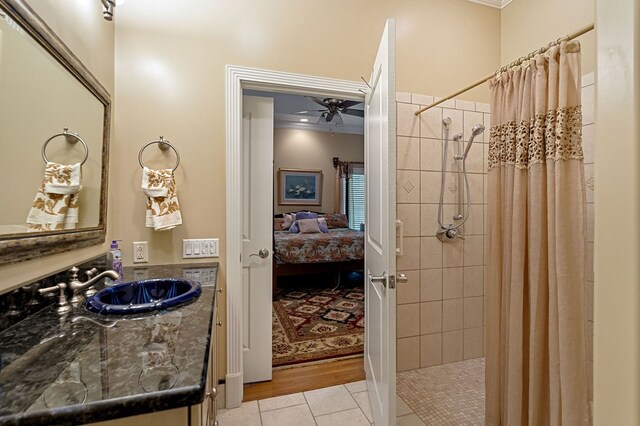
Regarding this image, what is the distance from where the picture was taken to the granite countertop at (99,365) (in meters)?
0.57

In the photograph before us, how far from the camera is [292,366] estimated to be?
2270 mm

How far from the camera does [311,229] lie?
4918 mm

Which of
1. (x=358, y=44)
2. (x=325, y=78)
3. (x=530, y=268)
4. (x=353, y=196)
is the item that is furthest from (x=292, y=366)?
(x=353, y=196)

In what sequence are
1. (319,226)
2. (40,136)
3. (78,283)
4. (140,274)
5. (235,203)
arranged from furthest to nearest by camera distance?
(319,226)
(235,203)
(140,274)
(78,283)
(40,136)

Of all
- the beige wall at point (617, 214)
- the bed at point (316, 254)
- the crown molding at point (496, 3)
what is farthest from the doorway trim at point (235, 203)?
the bed at point (316, 254)

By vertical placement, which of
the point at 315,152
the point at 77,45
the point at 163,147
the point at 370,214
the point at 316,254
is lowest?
the point at 316,254

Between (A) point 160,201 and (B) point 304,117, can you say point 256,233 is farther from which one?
(B) point 304,117

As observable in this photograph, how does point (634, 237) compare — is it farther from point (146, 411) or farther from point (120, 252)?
point (120, 252)

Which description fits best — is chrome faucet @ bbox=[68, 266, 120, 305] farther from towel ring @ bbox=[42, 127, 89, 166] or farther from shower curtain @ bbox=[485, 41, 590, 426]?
shower curtain @ bbox=[485, 41, 590, 426]

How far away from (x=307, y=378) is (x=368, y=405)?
50cm

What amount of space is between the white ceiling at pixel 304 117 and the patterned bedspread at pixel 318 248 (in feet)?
6.85

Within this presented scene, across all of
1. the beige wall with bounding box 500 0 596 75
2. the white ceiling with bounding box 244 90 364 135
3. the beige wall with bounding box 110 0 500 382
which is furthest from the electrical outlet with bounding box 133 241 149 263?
the white ceiling with bounding box 244 90 364 135

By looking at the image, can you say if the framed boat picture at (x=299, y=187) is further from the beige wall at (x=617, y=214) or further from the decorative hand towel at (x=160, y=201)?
the beige wall at (x=617, y=214)

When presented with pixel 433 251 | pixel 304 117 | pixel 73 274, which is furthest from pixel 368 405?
pixel 304 117
